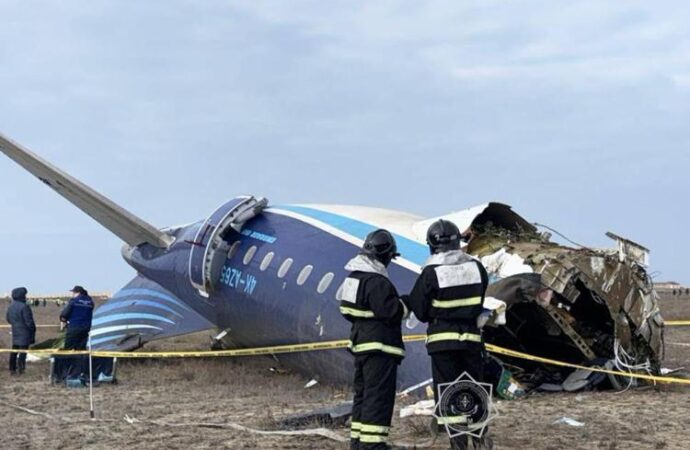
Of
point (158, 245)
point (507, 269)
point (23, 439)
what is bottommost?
point (23, 439)

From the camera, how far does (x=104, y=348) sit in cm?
1950

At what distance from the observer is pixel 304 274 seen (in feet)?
48.8

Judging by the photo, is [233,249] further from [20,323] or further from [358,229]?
[20,323]

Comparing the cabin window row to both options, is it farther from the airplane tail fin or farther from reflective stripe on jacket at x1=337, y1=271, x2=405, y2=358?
reflective stripe on jacket at x1=337, y1=271, x2=405, y2=358

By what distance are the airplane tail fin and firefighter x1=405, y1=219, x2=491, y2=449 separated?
1221 centimetres

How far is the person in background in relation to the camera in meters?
17.4

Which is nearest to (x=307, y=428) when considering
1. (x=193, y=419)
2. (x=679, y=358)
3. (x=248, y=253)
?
(x=193, y=419)

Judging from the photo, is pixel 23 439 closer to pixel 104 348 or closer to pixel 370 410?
pixel 370 410

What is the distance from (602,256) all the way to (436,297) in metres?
5.70

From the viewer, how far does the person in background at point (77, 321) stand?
17.4 m

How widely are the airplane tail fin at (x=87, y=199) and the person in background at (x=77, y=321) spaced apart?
7.70ft

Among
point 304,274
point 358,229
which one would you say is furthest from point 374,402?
point 358,229

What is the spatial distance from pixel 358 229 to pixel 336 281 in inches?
54.9

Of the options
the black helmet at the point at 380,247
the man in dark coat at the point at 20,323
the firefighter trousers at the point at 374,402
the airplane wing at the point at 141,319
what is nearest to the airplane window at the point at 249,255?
the airplane wing at the point at 141,319
